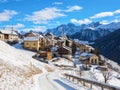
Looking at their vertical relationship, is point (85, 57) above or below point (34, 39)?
below

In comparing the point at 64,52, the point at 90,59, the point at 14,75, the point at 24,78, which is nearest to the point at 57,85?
the point at 24,78

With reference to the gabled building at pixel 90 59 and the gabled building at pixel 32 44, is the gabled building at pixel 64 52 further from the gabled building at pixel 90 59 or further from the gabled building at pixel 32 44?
the gabled building at pixel 32 44

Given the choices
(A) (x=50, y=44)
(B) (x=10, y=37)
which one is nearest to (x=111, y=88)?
(A) (x=50, y=44)

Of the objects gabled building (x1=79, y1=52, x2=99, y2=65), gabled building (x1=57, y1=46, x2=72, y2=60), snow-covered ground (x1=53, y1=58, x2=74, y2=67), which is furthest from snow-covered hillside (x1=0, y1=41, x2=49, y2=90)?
gabled building (x1=79, y1=52, x2=99, y2=65)

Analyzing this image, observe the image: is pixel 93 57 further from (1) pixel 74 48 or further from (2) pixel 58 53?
(1) pixel 74 48

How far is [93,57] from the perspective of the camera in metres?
124

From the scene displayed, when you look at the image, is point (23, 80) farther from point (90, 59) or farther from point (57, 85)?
point (90, 59)

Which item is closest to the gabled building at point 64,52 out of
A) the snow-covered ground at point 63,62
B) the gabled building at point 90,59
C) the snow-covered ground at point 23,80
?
the gabled building at point 90,59

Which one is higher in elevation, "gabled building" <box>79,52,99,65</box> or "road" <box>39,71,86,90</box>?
"road" <box>39,71,86,90</box>

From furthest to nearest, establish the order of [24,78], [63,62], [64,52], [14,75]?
[64,52]
[63,62]
[24,78]
[14,75]

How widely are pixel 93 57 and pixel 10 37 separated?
5179cm

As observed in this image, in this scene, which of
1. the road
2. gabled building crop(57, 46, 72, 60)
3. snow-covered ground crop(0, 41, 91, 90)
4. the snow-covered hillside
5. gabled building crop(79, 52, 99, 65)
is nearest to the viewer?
the snow-covered hillside

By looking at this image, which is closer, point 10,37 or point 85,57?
point 85,57

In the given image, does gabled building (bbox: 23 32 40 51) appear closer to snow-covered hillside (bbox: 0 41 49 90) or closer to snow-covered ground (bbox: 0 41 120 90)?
snow-covered ground (bbox: 0 41 120 90)
